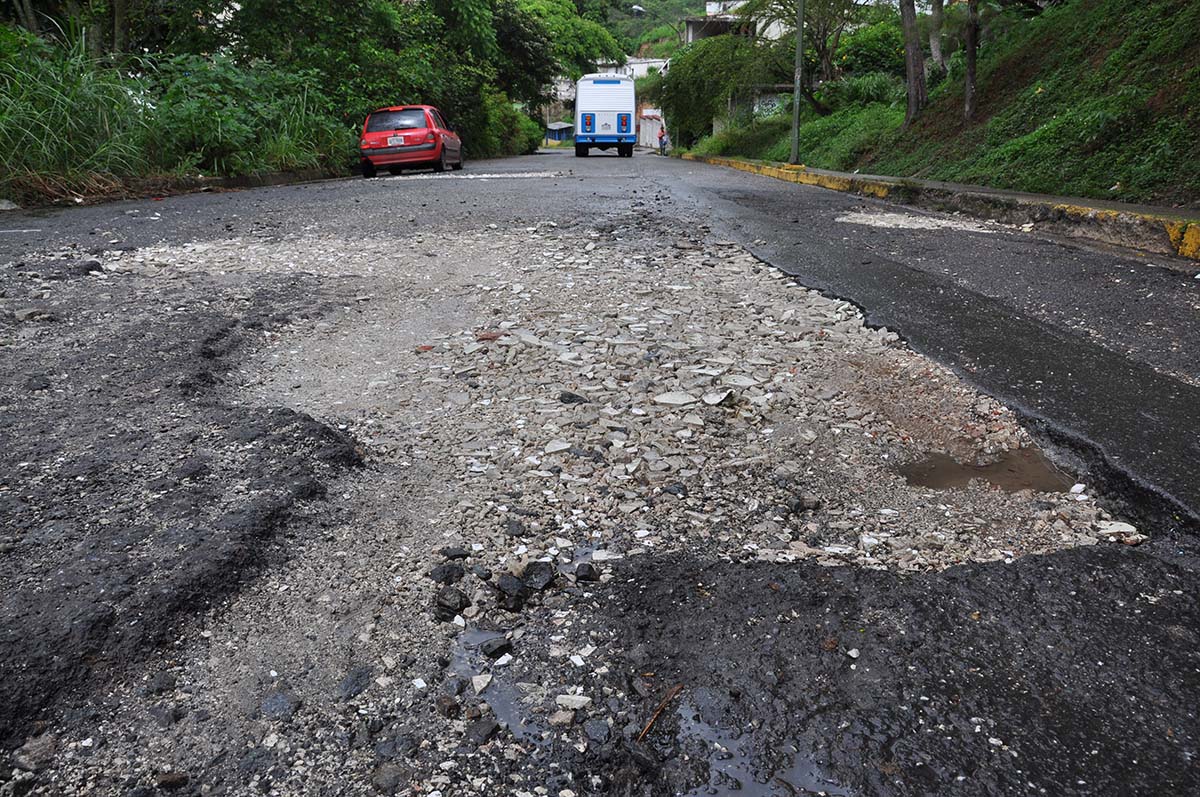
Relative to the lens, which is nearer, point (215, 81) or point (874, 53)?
point (215, 81)

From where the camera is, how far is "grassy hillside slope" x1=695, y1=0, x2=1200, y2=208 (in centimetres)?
711

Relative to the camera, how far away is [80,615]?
135 centimetres

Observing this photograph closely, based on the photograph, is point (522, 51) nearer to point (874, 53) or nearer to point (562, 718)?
point (874, 53)

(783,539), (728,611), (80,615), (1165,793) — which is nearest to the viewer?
(1165,793)

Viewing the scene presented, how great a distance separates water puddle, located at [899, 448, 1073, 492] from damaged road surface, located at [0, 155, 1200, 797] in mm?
11

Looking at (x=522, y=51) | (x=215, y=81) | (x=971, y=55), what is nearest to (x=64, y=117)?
(x=215, y=81)

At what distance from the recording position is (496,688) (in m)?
1.27

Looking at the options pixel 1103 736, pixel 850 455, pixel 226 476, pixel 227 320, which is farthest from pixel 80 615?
pixel 227 320

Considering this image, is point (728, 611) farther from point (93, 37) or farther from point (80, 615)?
point (93, 37)

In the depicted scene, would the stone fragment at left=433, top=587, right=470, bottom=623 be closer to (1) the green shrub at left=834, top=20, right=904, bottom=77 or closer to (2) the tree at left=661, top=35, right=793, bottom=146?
(2) the tree at left=661, top=35, right=793, bottom=146

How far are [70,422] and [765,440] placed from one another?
1943mm

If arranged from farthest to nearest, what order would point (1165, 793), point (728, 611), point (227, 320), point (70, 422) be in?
point (227, 320), point (70, 422), point (728, 611), point (1165, 793)

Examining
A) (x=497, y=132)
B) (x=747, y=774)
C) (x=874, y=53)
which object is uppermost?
(x=874, y=53)

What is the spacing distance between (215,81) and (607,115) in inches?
815
